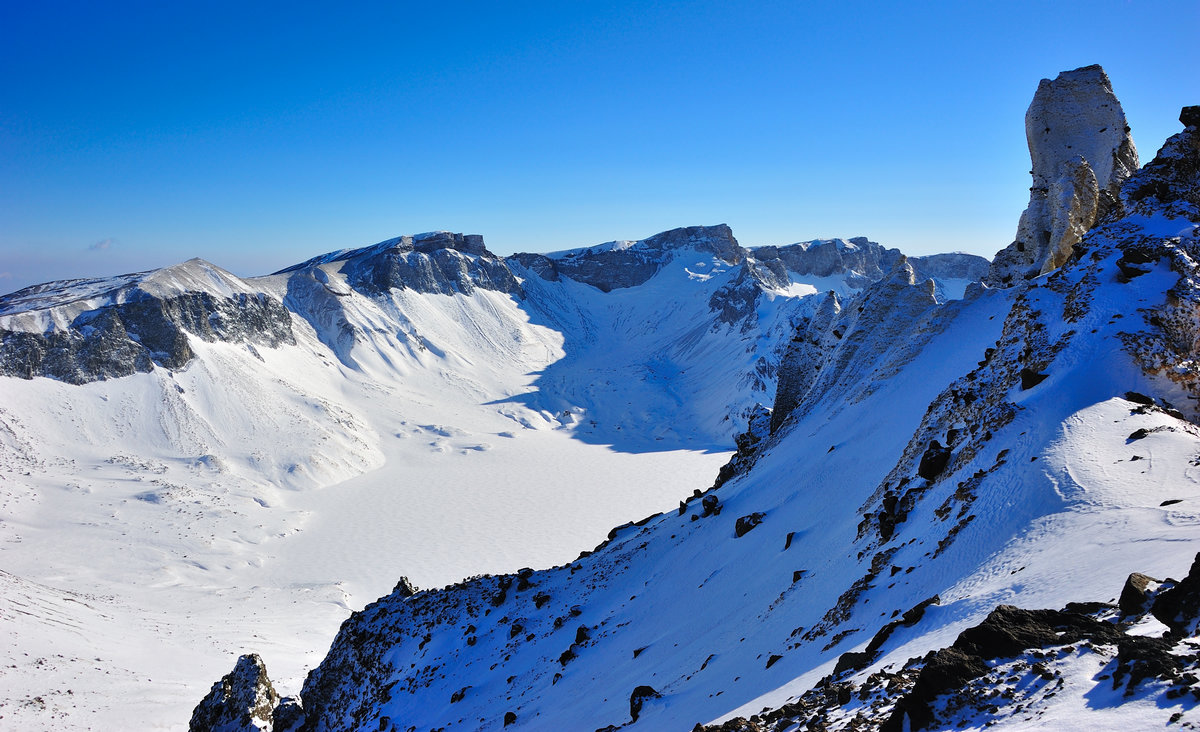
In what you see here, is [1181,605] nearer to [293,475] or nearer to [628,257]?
[293,475]

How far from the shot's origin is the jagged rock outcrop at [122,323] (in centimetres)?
6894

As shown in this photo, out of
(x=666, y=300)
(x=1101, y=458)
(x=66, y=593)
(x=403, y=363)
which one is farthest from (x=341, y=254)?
(x=1101, y=458)

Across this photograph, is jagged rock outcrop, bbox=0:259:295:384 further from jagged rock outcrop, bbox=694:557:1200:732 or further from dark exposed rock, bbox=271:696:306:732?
jagged rock outcrop, bbox=694:557:1200:732

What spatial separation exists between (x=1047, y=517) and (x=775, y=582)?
795 centimetres

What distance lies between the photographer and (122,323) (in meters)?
76.1

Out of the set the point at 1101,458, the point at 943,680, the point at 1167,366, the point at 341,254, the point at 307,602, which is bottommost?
the point at 307,602

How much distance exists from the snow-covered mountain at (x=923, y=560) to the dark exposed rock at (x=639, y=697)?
0.05 meters

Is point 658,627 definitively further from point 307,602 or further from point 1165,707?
point 307,602

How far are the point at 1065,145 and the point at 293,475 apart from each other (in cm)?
6927

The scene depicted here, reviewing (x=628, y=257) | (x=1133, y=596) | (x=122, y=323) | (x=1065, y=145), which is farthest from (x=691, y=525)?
(x=628, y=257)

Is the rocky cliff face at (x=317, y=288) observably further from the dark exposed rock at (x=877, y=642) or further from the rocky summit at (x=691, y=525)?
the dark exposed rock at (x=877, y=642)

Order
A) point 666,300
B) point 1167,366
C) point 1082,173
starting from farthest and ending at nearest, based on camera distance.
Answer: point 666,300 < point 1082,173 < point 1167,366

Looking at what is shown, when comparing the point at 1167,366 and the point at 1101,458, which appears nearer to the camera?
the point at 1101,458

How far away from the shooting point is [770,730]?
827 cm
